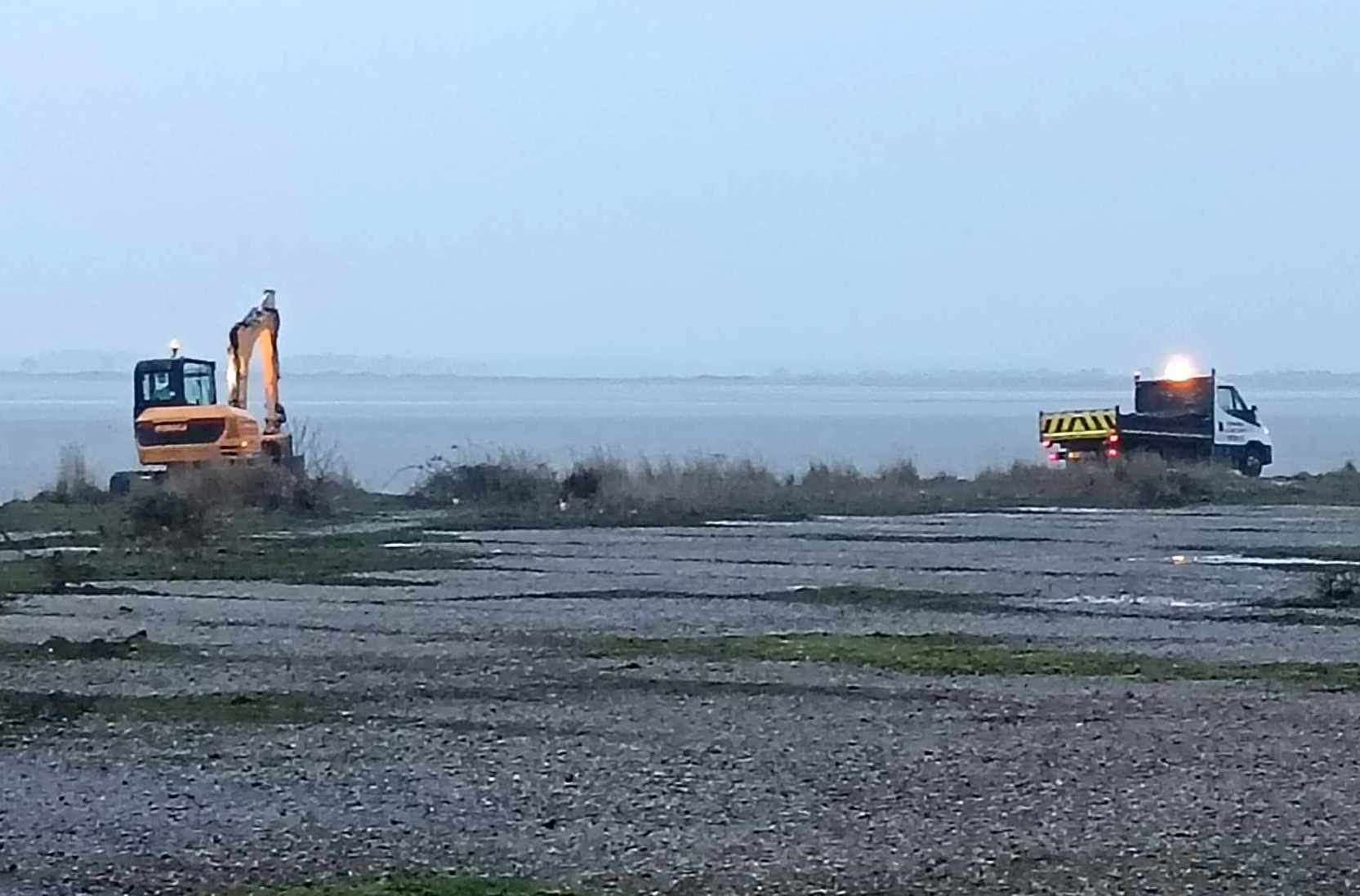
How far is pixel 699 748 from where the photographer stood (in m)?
11.7

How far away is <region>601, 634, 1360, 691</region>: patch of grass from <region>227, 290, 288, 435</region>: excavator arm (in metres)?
22.4

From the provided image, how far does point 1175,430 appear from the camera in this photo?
48.4 meters

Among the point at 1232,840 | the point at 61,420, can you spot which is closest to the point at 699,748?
the point at 1232,840

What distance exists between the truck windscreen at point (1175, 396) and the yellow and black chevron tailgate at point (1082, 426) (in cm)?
206

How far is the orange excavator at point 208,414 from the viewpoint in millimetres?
36438

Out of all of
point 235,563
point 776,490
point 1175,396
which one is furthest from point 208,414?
point 1175,396

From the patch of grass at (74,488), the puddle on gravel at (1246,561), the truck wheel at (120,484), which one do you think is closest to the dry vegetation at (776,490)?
the truck wheel at (120,484)

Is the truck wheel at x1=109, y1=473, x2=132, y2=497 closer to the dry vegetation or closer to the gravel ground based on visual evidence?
the dry vegetation

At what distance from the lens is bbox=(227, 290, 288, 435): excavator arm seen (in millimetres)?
38250

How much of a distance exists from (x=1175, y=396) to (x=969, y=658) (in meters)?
35.7

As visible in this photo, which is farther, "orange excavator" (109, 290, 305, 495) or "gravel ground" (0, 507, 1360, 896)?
"orange excavator" (109, 290, 305, 495)

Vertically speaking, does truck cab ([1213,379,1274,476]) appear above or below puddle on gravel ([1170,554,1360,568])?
above

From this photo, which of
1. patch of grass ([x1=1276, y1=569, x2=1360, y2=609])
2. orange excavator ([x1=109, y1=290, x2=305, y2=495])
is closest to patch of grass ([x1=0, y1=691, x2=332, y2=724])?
patch of grass ([x1=1276, y1=569, x2=1360, y2=609])

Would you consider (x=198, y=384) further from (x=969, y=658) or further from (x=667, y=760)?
(x=667, y=760)
